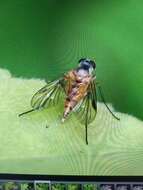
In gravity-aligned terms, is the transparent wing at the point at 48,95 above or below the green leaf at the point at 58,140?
above

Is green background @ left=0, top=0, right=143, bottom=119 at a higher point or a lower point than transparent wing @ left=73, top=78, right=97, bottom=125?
higher

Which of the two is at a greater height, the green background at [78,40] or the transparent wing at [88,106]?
the green background at [78,40]

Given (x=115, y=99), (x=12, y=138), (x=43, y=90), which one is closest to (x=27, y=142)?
(x=12, y=138)

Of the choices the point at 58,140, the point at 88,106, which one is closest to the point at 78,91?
the point at 88,106

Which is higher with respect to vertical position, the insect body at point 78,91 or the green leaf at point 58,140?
the insect body at point 78,91

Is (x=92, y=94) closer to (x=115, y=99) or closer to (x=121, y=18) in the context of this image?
(x=115, y=99)

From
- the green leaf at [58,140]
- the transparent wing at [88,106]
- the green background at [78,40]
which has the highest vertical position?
the green background at [78,40]
